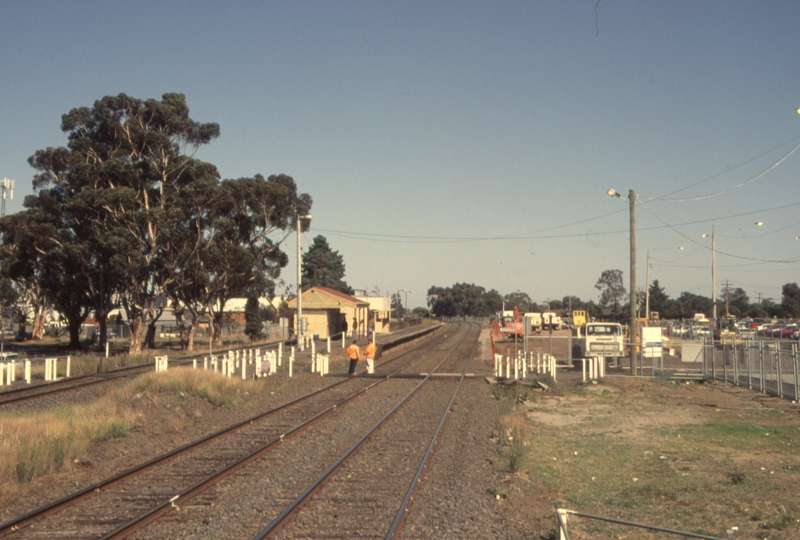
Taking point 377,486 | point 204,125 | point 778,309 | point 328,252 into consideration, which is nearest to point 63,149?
point 204,125

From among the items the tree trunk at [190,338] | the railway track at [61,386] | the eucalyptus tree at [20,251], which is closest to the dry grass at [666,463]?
the railway track at [61,386]

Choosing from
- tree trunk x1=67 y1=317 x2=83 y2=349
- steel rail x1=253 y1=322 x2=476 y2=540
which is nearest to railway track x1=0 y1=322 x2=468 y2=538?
steel rail x1=253 y1=322 x2=476 y2=540

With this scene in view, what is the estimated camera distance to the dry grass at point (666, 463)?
8711 millimetres

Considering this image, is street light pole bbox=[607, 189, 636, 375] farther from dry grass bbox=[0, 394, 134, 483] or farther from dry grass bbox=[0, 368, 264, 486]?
dry grass bbox=[0, 394, 134, 483]

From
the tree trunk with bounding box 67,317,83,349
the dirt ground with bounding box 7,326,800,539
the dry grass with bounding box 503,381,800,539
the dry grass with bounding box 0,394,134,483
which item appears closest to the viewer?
the dry grass with bounding box 503,381,800,539

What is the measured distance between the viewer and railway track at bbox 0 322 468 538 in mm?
8039

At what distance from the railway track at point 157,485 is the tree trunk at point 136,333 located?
27901 mm

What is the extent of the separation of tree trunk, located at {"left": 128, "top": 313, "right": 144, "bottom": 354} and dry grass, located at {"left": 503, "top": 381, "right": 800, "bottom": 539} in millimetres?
28834

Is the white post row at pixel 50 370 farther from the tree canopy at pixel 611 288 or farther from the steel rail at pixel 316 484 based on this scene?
the tree canopy at pixel 611 288

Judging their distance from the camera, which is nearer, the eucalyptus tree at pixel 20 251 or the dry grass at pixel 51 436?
the dry grass at pixel 51 436

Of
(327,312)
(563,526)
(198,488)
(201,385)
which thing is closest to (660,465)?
(563,526)

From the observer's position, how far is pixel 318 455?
12328 millimetres

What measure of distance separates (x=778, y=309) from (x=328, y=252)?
8749cm

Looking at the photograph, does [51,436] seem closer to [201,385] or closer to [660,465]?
[201,385]
